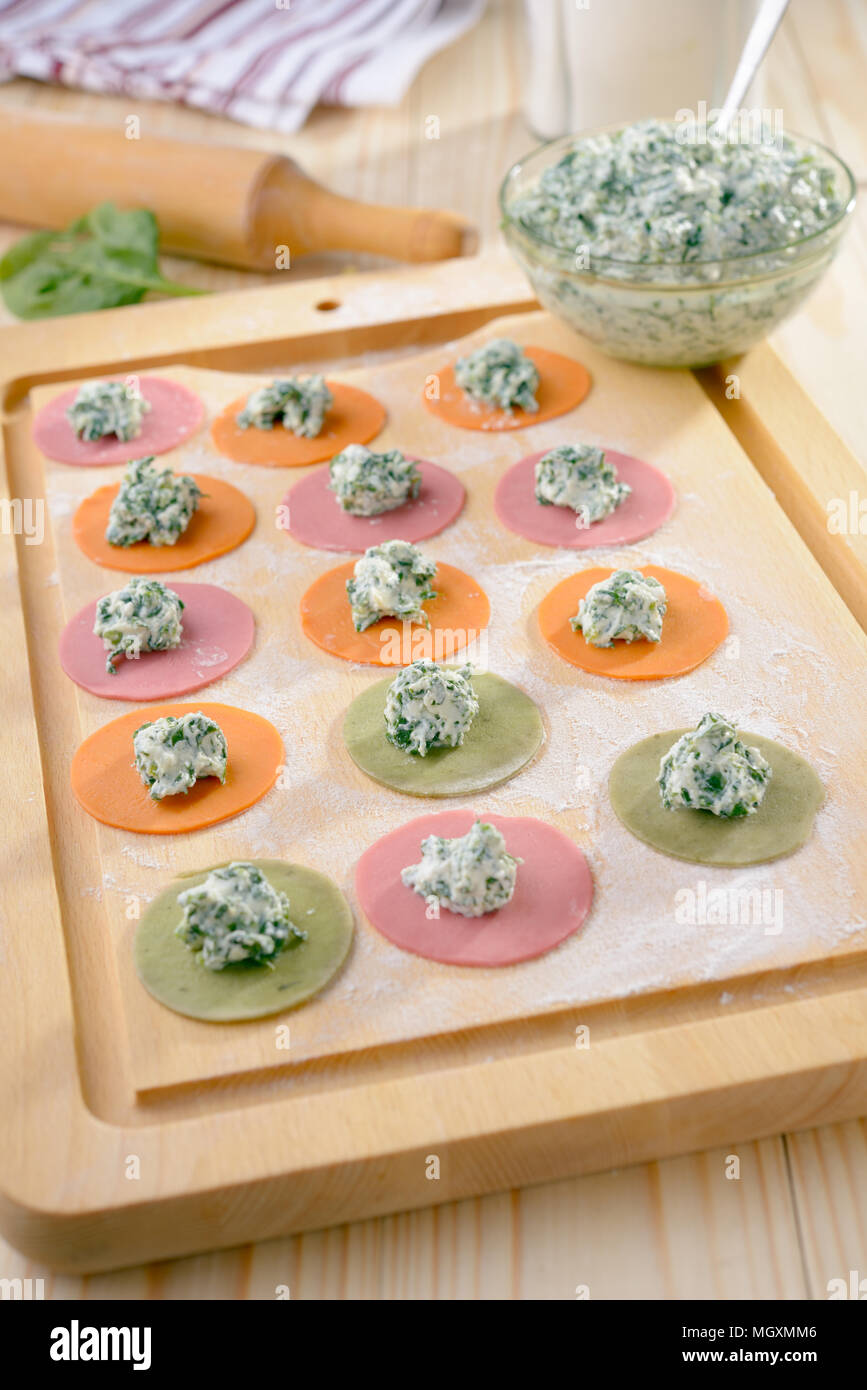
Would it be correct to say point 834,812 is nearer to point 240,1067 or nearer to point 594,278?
point 240,1067

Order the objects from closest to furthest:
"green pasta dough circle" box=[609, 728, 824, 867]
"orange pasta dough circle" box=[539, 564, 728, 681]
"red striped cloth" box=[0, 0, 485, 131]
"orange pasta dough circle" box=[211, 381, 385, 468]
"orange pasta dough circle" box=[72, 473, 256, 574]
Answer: "green pasta dough circle" box=[609, 728, 824, 867]
"orange pasta dough circle" box=[539, 564, 728, 681]
"orange pasta dough circle" box=[72, 473, 256, 574]
"orange pasta dough circle" box=[211, 381, 385, 468]
"red striped cloth" box=[0, 0, 485, 131]

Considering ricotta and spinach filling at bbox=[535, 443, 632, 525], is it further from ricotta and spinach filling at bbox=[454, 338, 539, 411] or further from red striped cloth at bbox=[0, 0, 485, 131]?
red striped cloth at bbox=[0, 0, 485, 131]

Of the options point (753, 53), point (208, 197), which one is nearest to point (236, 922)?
point (753, 53)

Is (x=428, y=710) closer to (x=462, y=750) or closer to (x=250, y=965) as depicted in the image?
(x=462, y=750)

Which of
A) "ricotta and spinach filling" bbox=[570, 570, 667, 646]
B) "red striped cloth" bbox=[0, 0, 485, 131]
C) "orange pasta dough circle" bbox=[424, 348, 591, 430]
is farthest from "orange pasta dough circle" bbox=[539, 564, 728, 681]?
"red striped cloth" bbox=[0, 0, 485, 131]

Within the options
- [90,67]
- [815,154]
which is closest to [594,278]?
[815,154]

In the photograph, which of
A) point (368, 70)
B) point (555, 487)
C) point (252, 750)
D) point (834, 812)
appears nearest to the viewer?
point (834, 812)

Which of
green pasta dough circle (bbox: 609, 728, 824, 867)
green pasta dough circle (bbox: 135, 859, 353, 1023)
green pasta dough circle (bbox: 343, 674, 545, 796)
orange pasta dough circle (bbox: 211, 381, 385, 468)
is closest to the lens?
green pasta dough circle (bbox: 135, 859, 353, 1023)

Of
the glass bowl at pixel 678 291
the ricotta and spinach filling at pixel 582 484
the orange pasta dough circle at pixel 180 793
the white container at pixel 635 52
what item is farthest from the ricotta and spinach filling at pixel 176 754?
the white container at pixel 635 52
